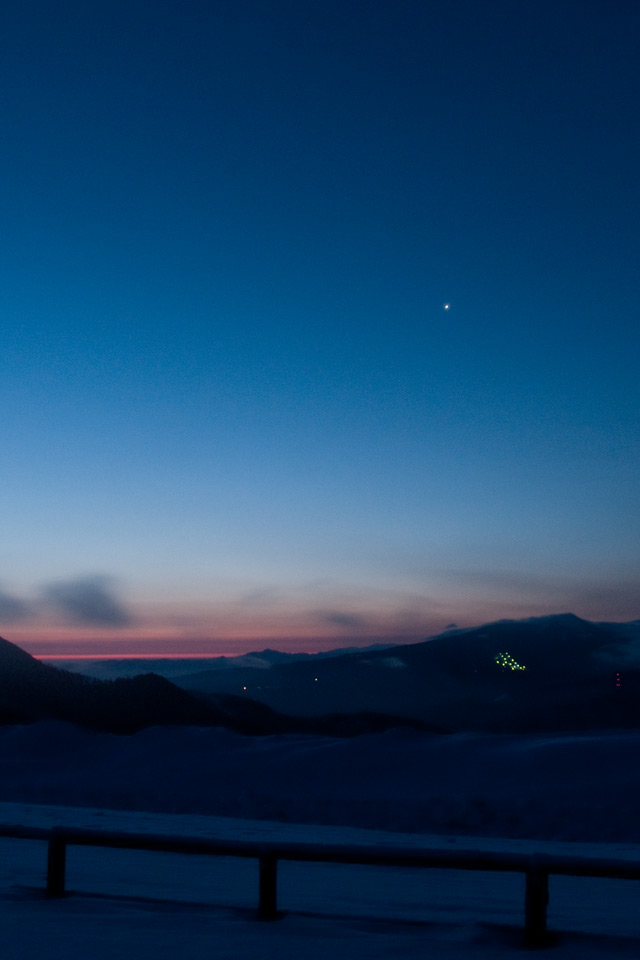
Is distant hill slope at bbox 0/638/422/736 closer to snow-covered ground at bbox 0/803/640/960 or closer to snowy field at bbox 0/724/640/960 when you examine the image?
snowy field at bbox 0/724/640/960

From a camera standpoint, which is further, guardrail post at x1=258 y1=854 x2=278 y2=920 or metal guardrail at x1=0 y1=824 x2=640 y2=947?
guardrail post at x1=258 y1=854 x2=278 y2=920

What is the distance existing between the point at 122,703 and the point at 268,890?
357 ft

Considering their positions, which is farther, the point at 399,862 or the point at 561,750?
the point at 561,750

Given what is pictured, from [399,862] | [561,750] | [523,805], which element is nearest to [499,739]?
[561,750]

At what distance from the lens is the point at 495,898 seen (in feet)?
32.5

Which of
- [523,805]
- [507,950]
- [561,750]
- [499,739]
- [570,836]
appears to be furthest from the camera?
[499,739]

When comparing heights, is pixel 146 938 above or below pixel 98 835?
below

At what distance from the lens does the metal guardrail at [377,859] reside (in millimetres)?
6530

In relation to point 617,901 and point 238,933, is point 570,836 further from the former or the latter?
point 238,933

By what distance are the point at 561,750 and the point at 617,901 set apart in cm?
1755

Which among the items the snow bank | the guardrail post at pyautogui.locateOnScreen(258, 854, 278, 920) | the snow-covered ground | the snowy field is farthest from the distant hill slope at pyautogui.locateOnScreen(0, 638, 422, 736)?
the guardrail post at pyautogui.locateOnScreen(258, 854, 278, 920)

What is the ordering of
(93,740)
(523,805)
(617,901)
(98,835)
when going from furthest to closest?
(93,740), (523,805), (617,901), (98,835)

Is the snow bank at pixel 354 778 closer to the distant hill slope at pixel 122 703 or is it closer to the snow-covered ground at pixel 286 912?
the snow-covered ground at pixel 286 912

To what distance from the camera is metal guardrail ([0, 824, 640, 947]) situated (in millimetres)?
6530
